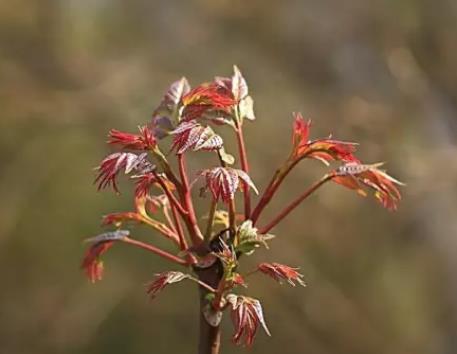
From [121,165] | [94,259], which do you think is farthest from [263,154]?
[121,165]

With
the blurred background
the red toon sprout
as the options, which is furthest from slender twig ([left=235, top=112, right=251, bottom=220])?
the blurred background

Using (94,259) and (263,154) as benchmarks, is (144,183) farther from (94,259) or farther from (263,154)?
(263,154)

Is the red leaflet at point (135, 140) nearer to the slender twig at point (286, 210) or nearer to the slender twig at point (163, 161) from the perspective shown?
the slender twig at point (163, 161)

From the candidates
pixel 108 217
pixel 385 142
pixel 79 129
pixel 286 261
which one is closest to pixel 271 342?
pixel 286 261

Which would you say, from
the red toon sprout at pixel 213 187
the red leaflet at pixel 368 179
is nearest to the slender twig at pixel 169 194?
the red toon sprout at pixel 213 187

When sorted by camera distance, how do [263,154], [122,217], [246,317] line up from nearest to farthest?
[246,317] → [122,217] → [263,154]

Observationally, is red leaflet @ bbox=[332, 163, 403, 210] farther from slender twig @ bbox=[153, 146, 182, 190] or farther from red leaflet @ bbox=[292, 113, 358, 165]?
slender twig @ bbox=[153, 146, 182, 190]
